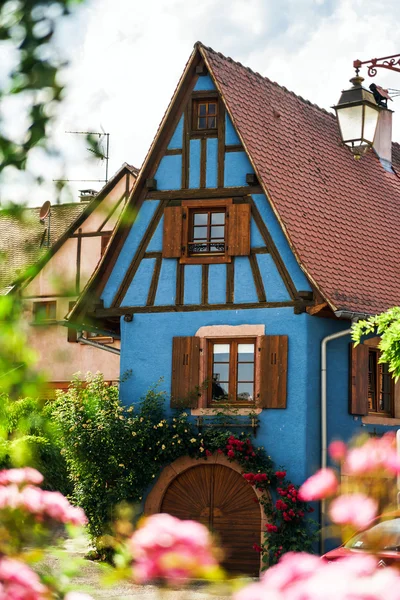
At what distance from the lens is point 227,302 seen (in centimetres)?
1700

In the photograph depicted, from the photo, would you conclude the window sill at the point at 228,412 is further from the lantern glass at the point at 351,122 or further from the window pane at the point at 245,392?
the lantern glass at the point at 351,122

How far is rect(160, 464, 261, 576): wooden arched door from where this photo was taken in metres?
16.2

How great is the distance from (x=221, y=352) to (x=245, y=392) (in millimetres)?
768

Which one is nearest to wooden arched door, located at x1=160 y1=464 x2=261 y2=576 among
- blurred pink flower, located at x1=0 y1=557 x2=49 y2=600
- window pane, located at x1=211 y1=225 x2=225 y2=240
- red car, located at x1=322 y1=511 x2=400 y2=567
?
window pane, located at x1=211 y1=225 x2=225 y2=240

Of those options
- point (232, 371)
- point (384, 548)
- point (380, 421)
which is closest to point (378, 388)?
point (380, 421)

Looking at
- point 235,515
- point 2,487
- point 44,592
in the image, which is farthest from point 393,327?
point 44,592

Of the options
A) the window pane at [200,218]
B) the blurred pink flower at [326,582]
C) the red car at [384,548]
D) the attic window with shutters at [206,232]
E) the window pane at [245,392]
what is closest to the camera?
the blurred pink flower at [326,582]

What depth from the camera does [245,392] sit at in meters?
16.8

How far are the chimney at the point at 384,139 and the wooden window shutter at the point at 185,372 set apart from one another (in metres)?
6.77

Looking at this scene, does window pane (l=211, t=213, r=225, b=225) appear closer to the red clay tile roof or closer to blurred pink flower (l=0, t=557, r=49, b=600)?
the red clay tile roof

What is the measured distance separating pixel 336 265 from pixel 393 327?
5.41 meters

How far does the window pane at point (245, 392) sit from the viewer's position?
16.7 m

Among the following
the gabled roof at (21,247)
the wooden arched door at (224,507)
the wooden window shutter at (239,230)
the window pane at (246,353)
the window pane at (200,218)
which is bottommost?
the wooden arched door at (224,507)

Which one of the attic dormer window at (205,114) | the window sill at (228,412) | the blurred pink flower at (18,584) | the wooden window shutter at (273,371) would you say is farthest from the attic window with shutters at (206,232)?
the blurred pink flower at (18,584)
